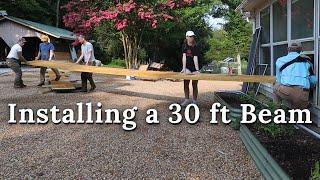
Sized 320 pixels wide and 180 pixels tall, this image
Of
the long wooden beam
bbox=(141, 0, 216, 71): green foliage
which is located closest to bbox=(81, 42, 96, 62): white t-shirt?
the long wooden beam

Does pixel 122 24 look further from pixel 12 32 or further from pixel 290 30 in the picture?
pixel 12 32

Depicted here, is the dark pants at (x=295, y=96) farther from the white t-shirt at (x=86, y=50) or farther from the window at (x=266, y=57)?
the white t-shirt at (x=86, y=50)

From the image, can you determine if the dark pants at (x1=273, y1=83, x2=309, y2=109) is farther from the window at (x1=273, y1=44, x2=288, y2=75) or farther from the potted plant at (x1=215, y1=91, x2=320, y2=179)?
the window at (x1=273, y1=44, x2=288, y2=75)

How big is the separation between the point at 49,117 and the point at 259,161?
16.9ft

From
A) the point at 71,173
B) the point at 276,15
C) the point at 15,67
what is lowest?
the point at 71,173

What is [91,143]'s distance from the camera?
6.60 metres

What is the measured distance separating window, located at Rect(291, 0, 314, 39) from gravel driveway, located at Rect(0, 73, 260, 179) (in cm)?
243

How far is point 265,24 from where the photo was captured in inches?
475

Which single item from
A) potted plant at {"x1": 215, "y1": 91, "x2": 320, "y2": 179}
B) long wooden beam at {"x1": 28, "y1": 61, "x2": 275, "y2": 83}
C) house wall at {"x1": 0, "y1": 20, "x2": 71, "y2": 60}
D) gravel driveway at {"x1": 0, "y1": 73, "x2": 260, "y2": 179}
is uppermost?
house wall at {"x1": 0, "y1": 20, "x2": 71, "y2": 60}

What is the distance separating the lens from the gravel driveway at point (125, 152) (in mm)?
5141

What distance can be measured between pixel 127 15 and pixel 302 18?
11.7m

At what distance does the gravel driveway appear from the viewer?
16.9ft

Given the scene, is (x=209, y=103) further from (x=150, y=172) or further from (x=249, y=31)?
(x=249, y=31)

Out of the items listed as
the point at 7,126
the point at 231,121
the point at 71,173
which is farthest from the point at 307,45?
the point at 7,126
